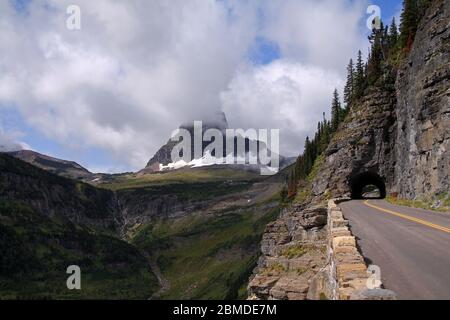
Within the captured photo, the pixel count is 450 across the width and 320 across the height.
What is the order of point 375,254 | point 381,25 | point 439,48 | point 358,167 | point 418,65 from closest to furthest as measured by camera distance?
point 375,254, point 439,48, point 418,65, point 358,167, point 381,25

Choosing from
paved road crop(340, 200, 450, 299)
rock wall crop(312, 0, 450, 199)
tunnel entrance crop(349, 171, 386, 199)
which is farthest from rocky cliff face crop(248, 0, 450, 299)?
paved road crop(340, 200, 450, 299)

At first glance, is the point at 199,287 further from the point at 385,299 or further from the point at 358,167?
the point at 385,299

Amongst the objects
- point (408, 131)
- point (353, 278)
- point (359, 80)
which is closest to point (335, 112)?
point (359, 80)

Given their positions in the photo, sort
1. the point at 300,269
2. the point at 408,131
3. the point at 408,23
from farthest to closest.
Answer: the point at 408,23, the point at 408,131, the point at 300,269

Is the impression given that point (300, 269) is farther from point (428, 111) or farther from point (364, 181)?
point (364, 181)

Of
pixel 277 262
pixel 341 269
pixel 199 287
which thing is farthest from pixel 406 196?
pixel 199 287

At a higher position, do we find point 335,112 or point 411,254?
point 335,112

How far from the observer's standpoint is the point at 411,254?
1612 cm

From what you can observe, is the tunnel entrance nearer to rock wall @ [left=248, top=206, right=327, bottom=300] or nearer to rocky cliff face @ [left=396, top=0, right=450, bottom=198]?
rocky cliff face @ [left=396, top=0, right=450, bottom=198]

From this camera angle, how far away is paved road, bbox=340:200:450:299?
1145cm

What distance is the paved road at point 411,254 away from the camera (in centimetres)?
1145
